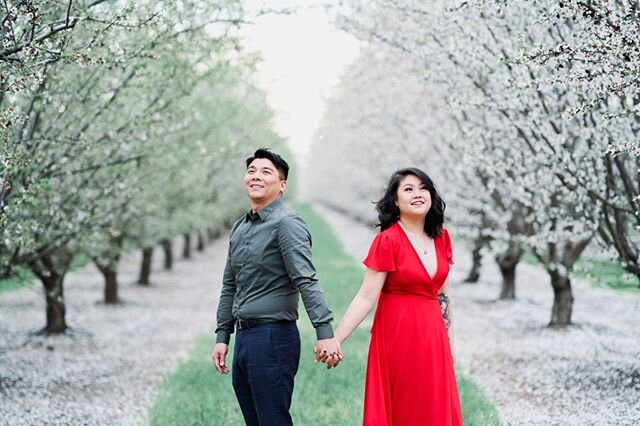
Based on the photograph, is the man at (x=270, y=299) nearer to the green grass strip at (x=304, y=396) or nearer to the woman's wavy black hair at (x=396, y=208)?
the woman's wavy black hair at (x=396, y=208)

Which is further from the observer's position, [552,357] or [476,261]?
[476,261]

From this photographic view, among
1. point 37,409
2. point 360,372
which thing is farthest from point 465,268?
point 37,409

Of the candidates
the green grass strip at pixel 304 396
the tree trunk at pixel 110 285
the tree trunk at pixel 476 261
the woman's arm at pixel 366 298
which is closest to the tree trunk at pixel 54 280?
the green grass strip at pixel 304 396

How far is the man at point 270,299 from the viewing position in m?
3.83

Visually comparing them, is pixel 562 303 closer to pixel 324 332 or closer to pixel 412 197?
pixel 412 197

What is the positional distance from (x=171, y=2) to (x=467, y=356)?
20.6 ft

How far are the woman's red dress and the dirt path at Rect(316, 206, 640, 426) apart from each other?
264cm

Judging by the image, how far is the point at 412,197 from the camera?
4.26 m

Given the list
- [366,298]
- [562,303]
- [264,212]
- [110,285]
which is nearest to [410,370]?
[366,298]

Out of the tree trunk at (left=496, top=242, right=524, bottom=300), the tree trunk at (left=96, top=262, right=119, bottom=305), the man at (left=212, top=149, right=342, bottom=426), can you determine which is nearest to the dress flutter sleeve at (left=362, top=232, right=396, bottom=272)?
the man at (left=212, top=149, right=342, bottom=426)

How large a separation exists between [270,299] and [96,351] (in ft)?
24.3

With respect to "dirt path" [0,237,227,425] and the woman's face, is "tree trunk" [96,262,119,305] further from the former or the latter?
the woman's face

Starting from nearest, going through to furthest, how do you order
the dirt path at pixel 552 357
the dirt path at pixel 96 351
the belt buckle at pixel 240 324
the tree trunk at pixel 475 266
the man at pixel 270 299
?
1. the man at pixel 270 299
2. the belt buckle at pixel 240 324
3. the dirt path at pixel 552 357
4. the dirt path at pixel 96 351
5. the tree trunk at pixel 475 266

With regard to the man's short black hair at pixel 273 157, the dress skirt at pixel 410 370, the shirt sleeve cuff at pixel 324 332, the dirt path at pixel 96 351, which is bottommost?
the dirt path at pixel 96 351
